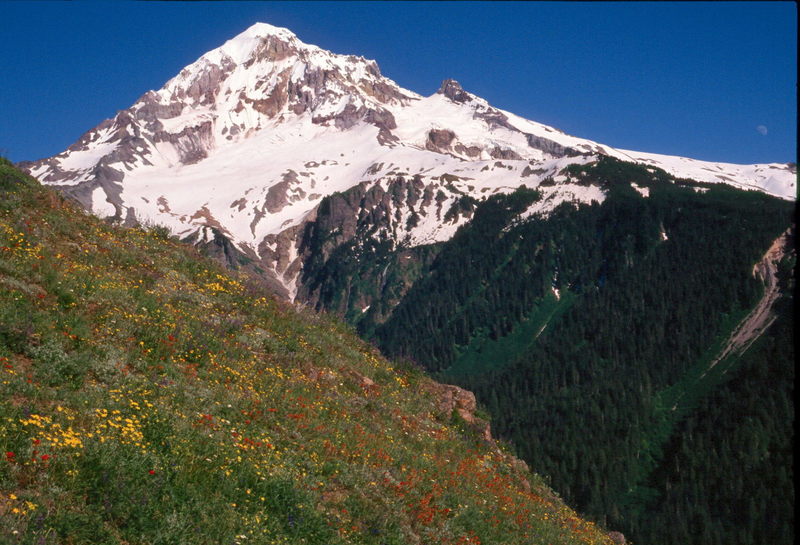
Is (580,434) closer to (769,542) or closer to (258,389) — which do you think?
(769,542)

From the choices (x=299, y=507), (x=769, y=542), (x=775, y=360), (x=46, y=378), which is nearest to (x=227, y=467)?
(x=299, y=507)

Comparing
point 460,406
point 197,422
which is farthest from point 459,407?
point 197,422

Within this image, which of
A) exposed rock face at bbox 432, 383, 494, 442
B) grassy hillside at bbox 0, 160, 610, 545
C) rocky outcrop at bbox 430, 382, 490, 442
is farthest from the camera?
exposed rock face at bbox 432, 383, 494, 442

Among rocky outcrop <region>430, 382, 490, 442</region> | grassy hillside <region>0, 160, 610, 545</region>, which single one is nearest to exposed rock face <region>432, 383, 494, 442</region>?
rocky outcrop <region>430, 382, 490, 442</region>

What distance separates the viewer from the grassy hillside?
10.2 meters

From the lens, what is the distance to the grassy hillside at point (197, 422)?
10188mm

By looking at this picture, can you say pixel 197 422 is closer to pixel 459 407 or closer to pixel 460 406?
pixel 459 407

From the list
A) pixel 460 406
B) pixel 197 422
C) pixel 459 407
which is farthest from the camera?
pixel 460 406

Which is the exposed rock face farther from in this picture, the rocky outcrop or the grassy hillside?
the grassy hillside

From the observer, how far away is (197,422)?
43.4ft

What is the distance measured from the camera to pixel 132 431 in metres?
11.7

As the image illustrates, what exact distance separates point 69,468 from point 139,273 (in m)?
10.9

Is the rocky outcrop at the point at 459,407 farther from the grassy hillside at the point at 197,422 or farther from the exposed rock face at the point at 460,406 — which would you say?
the grassy hillside at the point at 197,422

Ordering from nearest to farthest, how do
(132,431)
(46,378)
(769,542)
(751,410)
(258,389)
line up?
(132,431) → (46,378) → (258,389) → (769,542) → (751,410)
